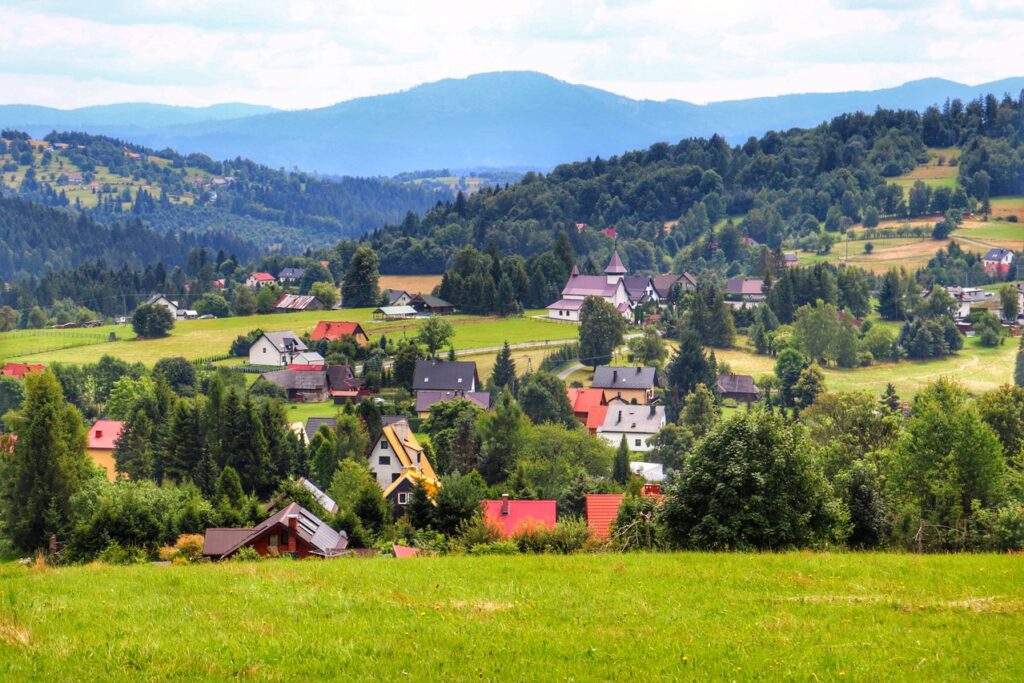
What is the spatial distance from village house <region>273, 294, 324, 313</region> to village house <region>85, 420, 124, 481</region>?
155 ft

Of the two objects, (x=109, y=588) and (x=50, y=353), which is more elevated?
(x=109, y=588)

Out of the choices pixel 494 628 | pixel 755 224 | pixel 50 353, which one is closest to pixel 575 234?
pixel 755 224

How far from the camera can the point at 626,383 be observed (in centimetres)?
7056

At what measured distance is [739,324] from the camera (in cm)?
9225

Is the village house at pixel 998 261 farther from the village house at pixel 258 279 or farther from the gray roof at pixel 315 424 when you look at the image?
the village house at pixel 258 279

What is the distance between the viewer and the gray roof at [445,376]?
219 feet

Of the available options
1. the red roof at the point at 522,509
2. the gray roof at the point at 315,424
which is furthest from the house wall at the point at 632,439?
the red roof at the point at 522,509

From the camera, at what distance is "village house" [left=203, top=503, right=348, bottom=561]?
25047 mm

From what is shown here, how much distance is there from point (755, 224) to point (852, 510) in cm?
12591

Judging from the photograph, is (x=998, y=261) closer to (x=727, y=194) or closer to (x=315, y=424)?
(x=727, y=194)

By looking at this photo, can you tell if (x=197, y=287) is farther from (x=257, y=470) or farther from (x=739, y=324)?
(x=257, y=470)

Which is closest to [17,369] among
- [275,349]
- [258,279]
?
[275,349]

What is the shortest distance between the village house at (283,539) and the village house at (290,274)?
109869 mm

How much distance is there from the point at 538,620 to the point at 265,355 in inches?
2695
